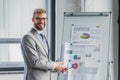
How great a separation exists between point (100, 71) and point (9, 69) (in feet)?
4.42

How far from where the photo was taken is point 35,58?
2.34 meters

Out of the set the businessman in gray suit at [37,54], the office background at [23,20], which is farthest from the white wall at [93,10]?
the businessman in gray suit at [37,54]

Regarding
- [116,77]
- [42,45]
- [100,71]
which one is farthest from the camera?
[116,77]

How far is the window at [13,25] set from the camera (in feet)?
11.5

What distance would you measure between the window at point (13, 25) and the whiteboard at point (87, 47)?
0.92 metres

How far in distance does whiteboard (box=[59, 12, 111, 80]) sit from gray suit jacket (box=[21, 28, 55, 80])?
412mm

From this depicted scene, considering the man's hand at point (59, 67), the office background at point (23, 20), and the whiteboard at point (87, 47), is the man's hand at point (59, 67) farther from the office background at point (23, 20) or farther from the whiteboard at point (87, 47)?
the office background at point (23, 20)

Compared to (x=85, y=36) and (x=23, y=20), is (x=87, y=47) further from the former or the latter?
(x=23, y=20)

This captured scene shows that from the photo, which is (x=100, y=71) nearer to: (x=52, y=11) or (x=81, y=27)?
(x=81, y=27)

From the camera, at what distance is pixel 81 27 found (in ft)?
9.21

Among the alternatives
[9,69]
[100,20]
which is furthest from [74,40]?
[9,69]

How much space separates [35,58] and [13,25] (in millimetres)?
1316

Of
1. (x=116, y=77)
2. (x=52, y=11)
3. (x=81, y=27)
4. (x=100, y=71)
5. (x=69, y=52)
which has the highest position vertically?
(x=52, y=11)

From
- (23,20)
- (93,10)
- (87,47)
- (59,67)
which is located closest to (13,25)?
(23,20)
